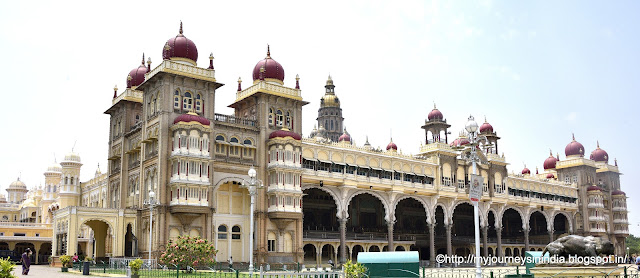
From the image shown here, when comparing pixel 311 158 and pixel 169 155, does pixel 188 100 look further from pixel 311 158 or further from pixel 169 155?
pixel 311 158

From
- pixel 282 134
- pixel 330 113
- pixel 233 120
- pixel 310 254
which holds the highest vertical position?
pixel 330 113

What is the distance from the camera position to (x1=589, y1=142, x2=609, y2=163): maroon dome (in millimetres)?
98812

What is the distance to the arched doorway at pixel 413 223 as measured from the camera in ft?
240

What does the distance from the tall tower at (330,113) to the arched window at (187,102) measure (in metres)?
63.9

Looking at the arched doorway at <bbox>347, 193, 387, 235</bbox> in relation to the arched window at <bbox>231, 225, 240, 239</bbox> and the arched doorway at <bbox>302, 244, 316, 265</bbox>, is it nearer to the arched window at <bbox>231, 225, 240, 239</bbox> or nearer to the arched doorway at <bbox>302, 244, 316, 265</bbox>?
the arched doorway at <bbox>302, 244, 316, 265</bbox>

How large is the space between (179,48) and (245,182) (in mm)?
13205

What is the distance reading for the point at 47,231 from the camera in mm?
77750

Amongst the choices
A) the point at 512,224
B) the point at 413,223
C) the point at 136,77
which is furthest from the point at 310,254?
the point at 512,224

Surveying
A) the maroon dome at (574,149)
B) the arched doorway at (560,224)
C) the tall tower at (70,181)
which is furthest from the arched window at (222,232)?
the maroon dome at (574,149)

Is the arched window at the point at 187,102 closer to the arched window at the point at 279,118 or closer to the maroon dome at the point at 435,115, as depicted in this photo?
the arched window at the point at 279,118

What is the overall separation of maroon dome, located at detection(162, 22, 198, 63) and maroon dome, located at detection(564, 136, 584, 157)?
6502cm

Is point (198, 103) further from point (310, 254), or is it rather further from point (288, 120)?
point (310, 254)

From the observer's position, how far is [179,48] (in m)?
49.9

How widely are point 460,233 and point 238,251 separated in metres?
40.7
